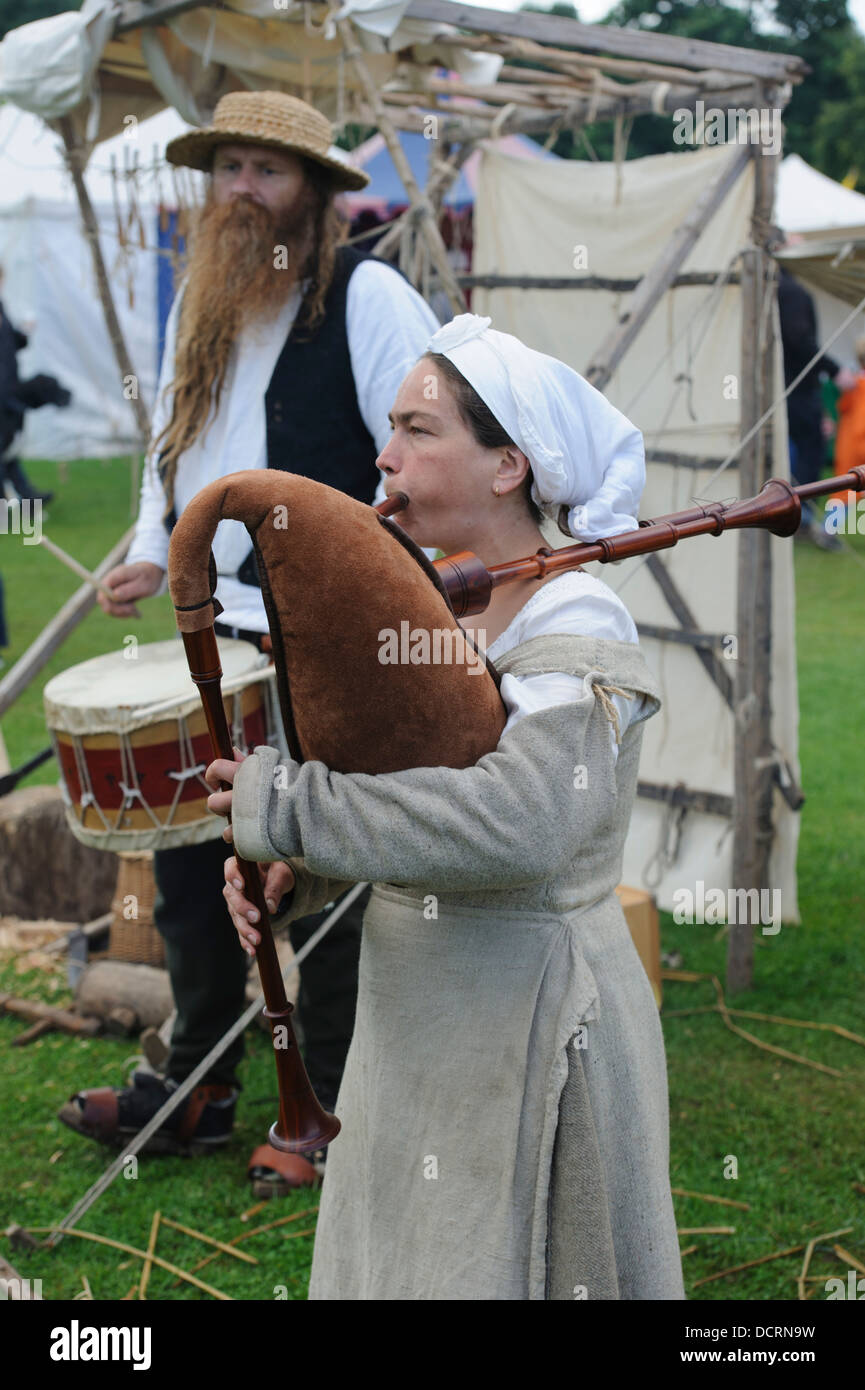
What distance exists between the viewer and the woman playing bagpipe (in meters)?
1.64

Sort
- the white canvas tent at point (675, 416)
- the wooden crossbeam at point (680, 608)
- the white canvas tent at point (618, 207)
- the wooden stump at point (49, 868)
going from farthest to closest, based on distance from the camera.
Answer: the wooden crossbeam at point (680, 608) < the wooden stump at point (49, 868) < the white canvas tent at point (675, 416) < the white canvas tent at point (618, 207)

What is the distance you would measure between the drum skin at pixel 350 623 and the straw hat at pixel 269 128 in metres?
1.65

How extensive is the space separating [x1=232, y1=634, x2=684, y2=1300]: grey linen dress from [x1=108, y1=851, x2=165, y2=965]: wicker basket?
8.40 ft

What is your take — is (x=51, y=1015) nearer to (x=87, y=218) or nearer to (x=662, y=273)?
(x=87, y=218)

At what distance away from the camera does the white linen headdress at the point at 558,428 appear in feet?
5.41

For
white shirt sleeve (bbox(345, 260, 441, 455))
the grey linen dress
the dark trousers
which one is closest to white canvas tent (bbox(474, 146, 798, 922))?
white shirt sleeve (bbox(345, 260, 441, 455))

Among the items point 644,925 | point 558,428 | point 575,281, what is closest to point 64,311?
point 575,281

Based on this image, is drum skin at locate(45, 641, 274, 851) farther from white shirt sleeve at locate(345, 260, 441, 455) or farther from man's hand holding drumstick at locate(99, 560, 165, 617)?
white shirt sleeve at locate(345, 260, 441, 455)

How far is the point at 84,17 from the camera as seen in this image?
12.1 ft

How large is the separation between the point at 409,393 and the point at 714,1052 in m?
2.73

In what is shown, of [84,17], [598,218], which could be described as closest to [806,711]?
[598,218]

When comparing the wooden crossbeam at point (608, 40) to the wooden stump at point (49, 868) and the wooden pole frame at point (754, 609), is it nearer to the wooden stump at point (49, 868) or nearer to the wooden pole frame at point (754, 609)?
the wooden pole frame at point (754, 609)

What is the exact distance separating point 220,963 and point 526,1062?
1.60 m

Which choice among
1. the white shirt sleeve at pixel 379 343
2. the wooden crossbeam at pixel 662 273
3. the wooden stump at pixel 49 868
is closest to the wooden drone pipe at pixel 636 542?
the white shirt sleeve at pixel 379 343
